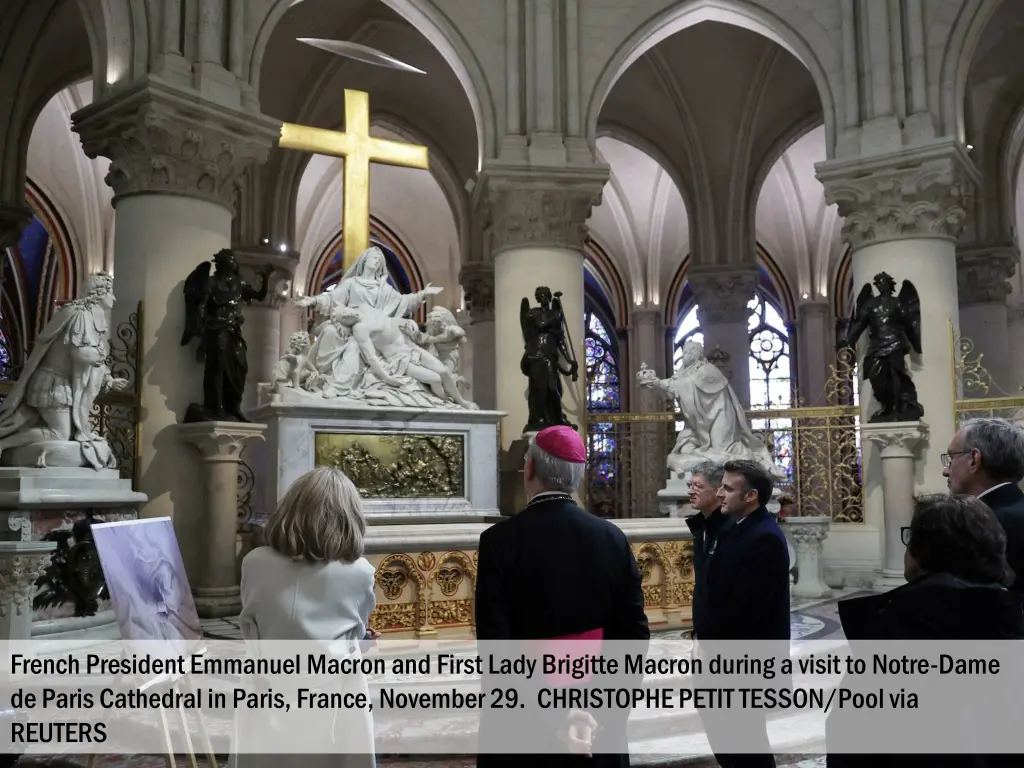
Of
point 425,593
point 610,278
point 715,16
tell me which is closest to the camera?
point 425,593

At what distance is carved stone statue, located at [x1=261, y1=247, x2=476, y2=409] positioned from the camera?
30.0 feet

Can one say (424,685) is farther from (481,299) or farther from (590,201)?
(481,299)

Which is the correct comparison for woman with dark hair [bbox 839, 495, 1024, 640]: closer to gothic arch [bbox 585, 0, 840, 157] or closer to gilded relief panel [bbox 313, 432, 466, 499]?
gilded relief panel [bbox 313, 432, 466, 499]

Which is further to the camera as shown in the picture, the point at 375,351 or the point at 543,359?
the point at 543,359

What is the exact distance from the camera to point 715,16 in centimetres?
1234

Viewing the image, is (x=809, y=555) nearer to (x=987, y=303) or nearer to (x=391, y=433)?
(x=391, y=433)

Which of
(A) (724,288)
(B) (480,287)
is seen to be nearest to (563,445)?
(A) (724,288)

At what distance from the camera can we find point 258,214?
15.6m

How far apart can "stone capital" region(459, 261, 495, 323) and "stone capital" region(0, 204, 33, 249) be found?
6.82m

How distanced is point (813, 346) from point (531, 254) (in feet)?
42.2

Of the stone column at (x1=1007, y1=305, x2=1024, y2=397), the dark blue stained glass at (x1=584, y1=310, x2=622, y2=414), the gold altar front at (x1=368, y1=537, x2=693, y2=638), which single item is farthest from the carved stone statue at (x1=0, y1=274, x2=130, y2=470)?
the stone column at (x1=1007, y1=305, x2=1024, y2=397)

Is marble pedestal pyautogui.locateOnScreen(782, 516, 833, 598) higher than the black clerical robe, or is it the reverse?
the black clerical robe

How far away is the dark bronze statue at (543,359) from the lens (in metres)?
10.7

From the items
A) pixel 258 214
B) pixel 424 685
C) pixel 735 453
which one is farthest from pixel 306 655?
pixel 258 214
